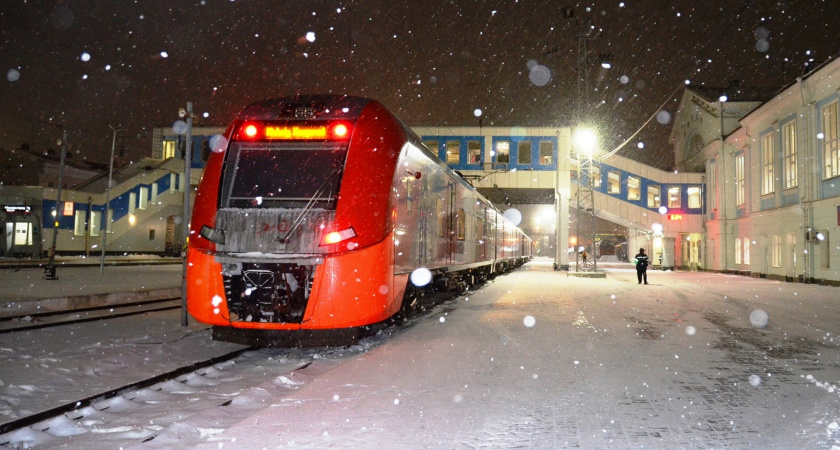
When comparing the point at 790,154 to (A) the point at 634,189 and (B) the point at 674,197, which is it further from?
(A) the point at 634,189

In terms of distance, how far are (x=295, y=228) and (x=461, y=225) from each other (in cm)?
803

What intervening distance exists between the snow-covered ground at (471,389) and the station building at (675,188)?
16.7 m

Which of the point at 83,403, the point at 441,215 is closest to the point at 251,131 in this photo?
the point at 83,403

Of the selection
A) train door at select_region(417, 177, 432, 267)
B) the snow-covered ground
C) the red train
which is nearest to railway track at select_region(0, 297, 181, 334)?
the snow-covered ground

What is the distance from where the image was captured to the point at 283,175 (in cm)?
829

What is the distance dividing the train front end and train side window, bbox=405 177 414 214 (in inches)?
32.8

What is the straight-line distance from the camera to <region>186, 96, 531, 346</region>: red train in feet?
25.3

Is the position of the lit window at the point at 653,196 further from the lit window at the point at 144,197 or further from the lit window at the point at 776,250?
the lit window at the point at 144,197

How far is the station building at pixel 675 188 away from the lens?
2484 centimetres

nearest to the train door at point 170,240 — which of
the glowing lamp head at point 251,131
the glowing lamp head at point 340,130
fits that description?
the glowing lamp head at point 251,131

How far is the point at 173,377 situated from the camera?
6633mm

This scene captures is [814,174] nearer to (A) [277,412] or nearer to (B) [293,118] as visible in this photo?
(B) [293,118]

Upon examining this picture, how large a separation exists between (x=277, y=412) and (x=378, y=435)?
3.28ft

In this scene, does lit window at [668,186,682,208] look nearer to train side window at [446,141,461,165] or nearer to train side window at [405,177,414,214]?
train side window at [446,141,461,165]
